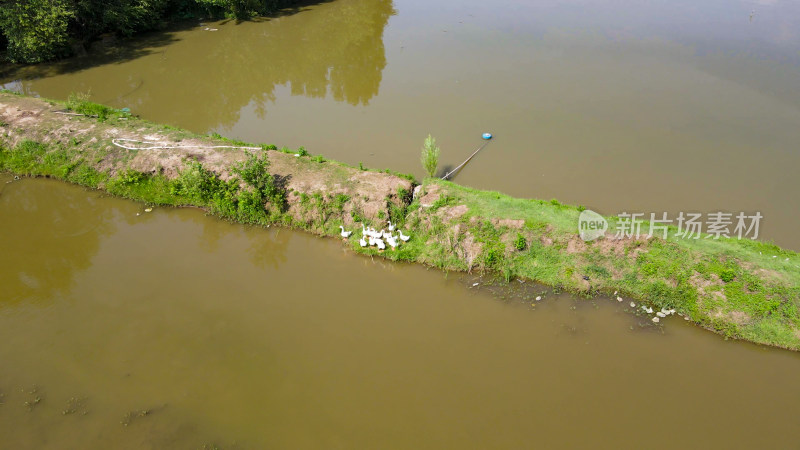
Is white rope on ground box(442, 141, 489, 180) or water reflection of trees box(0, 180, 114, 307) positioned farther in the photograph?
white rope on ground box(442, 141, 489, 180)

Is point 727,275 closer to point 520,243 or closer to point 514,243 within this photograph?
point 520,243

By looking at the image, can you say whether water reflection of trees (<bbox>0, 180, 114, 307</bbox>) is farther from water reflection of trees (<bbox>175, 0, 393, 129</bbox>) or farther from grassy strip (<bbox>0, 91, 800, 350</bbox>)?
water reflection of trees (<bbox>175, 0, 393, 129</bbox>)

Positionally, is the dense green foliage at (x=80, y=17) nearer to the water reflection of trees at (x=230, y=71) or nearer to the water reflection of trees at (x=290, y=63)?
the water reflection of trees at (x=230, y=71)

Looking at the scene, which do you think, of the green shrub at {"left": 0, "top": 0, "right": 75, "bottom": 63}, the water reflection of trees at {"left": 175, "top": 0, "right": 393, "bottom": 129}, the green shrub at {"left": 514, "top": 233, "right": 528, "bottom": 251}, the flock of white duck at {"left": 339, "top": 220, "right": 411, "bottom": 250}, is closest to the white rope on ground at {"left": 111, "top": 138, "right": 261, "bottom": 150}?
the water reflection of trees at {"left": 175, "top": 0, "right": 393, "bottom": 129}

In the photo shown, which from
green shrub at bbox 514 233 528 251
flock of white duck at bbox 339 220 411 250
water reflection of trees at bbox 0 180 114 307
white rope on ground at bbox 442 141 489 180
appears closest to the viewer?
green shrub at bbox 514 233 528 251

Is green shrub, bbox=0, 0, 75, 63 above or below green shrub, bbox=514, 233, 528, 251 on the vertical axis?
above

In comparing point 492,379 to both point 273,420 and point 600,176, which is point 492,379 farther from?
point 600,176

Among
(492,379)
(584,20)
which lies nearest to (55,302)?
(492,379)
